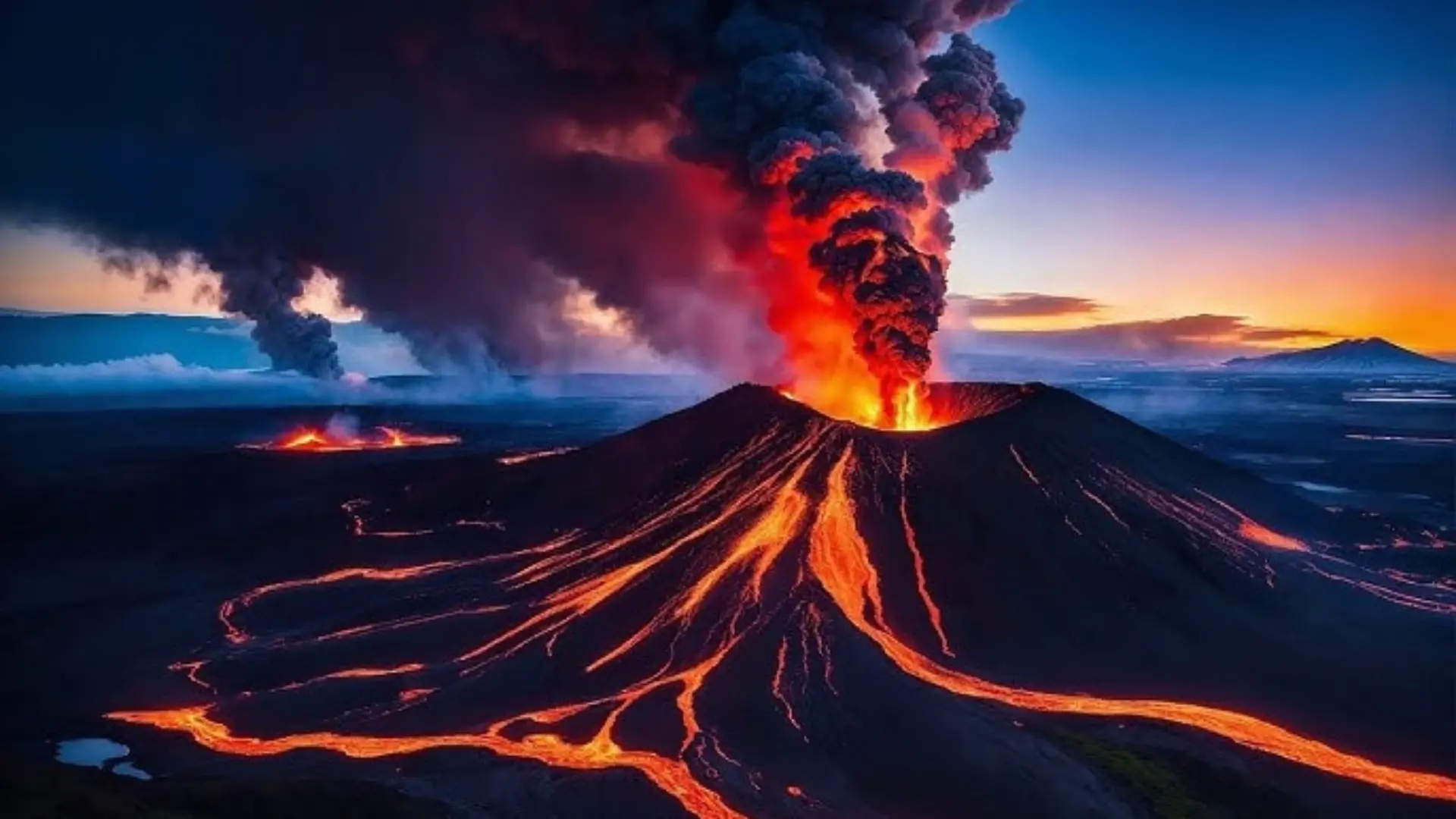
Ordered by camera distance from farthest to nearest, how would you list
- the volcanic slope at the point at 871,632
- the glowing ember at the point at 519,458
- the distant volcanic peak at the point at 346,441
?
1. the distant volcanic peak at the point at 346,441
2. the glowing ember at the point at 519,458
3. the volcanic slope at the point at 871,632

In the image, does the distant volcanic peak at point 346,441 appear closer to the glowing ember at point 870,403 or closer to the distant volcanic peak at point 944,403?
the glowing ember at point 870,403

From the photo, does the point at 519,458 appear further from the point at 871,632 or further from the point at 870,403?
the point at 871,632

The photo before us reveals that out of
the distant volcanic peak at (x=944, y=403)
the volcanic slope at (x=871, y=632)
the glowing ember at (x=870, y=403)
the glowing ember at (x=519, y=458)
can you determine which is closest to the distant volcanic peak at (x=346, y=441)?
the glowing ember at (x=519, y=458)

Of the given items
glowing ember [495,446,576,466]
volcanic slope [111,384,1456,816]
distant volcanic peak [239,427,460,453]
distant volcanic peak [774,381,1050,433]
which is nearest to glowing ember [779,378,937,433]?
distant volcanic peak [774,381,1050,433]

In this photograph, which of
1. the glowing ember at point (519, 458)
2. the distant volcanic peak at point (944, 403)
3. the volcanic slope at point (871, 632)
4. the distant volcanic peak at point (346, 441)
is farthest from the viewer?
the distant volcanic peak at point (346, 441)

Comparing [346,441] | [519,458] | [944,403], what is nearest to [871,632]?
[944,403]

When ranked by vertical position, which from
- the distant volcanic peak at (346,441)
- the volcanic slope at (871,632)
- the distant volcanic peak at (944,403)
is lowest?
the volcanic slope at (871,632)
